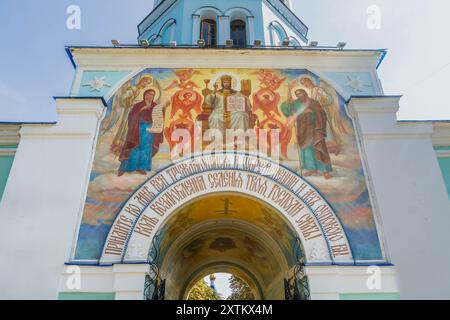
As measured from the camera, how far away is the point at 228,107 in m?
8.37

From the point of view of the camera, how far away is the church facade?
6641 mm

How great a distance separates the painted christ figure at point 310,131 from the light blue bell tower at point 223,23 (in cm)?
350

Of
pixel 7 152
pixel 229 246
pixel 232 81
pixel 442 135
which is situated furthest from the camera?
pixel 229 246

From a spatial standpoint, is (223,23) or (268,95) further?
(223,23)

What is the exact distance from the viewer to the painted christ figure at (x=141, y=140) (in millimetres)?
7641

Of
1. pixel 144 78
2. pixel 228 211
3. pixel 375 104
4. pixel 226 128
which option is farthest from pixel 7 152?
pixel 375 104

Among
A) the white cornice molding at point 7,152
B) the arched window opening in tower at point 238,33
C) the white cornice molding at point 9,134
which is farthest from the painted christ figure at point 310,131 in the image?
the white cornice molding at point 7,152

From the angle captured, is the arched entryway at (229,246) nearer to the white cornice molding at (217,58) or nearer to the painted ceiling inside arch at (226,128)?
the painted ceiling inside arch at (226,128)

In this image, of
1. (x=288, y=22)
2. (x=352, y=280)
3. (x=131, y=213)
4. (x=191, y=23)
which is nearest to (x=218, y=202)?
(x=131, y=213)

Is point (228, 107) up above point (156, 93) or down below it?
below

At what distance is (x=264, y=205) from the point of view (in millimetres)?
7426

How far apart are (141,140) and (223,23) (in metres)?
5.81

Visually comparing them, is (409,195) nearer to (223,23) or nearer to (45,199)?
(45,199)

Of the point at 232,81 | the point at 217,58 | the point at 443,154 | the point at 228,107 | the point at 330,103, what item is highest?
the point at 217,58
